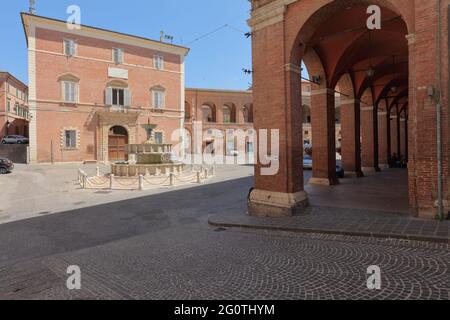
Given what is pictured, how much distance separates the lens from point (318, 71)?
13.1 metres

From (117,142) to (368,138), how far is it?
2438cm

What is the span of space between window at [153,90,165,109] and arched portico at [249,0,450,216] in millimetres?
23475

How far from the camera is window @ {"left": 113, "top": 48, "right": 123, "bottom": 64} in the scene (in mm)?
30859

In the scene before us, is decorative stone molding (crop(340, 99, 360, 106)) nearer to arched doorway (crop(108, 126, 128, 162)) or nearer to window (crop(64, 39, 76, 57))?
arched doorway (crop(108, 126, 128, 162))

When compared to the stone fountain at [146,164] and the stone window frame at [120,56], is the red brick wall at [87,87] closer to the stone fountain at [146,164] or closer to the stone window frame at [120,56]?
the stone window frame at [120,56]

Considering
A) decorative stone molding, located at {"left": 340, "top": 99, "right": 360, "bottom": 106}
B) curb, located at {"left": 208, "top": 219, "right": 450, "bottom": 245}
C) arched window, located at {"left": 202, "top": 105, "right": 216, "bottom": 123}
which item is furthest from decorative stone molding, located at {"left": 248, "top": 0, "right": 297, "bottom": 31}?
arched window, located at {"left": 202, "top": 105, "right": 216, "bottom": 123}

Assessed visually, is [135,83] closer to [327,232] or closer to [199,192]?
→ [199,192]

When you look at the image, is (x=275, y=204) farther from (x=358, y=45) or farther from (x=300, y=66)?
(x=358, y=45)

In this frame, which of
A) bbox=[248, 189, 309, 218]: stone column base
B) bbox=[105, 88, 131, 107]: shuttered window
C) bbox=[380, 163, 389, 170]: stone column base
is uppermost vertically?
bbox=[105, 88, 131, 107]: shuttered window

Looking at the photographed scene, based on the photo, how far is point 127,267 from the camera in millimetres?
4895

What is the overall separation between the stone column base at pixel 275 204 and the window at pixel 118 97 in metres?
26.3

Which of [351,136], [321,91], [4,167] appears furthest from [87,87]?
[351,136]

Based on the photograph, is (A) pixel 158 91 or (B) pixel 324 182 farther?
(A) pixel 158 91

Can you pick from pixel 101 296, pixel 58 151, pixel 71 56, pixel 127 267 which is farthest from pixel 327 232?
pixel 71 56
